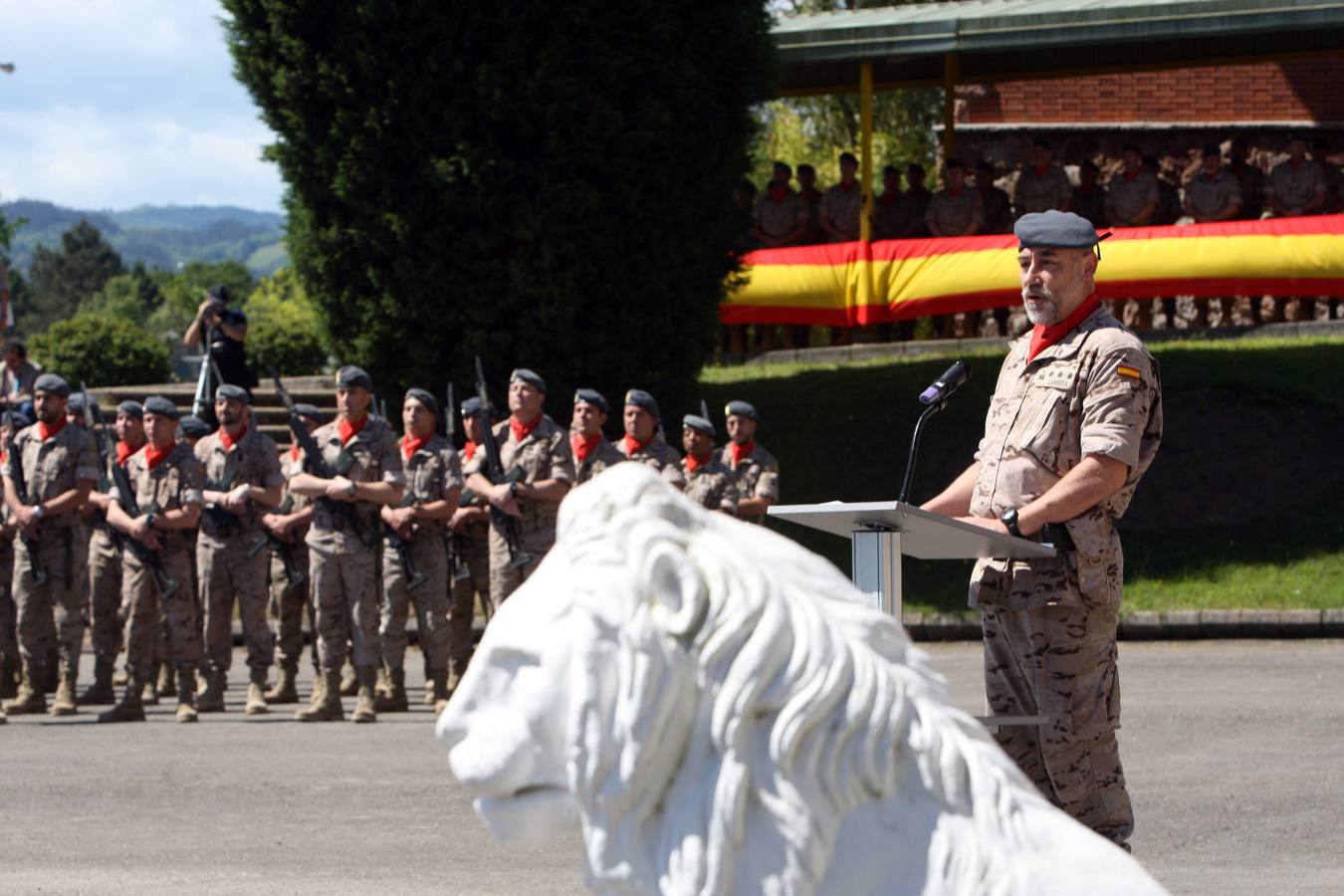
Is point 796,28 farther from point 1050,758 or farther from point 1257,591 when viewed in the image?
point 1050,758

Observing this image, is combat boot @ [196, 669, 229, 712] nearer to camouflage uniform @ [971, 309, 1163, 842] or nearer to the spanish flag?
the spanish flag

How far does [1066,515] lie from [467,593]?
907 centimetres

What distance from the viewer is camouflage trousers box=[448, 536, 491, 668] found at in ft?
44.1

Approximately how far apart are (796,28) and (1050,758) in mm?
17315

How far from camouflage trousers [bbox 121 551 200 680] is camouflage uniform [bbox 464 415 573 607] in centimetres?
212

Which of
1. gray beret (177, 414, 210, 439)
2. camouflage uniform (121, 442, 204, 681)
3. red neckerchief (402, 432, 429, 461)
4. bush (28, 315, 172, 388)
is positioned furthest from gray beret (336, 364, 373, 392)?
bush (28, 315, 172, 388)

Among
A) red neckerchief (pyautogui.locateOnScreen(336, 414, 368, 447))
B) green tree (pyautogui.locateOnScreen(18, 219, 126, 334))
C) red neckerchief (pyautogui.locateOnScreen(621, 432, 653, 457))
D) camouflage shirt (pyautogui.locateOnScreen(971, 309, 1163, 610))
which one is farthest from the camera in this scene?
green tree (pyautogui.locateOnScreen(18, 219, 126, 334))

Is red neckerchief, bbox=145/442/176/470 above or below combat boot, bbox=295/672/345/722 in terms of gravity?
above

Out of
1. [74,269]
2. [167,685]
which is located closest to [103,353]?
[167,685]

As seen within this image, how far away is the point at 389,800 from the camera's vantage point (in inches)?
353

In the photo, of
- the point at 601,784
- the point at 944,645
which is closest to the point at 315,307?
the point at 944,645

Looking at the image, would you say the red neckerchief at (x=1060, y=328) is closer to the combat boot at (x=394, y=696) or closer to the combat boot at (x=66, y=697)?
the combat boot at (x=394, y=696)

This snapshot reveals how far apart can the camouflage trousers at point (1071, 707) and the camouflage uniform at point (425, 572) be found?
7.95 metres

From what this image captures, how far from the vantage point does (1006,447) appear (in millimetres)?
5367
